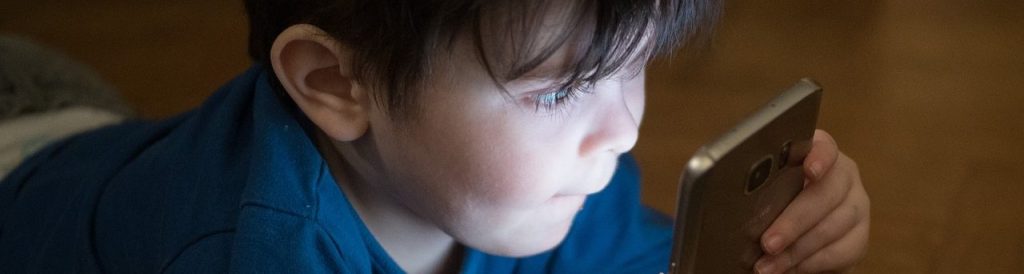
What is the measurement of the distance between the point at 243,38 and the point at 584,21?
2.68 ft

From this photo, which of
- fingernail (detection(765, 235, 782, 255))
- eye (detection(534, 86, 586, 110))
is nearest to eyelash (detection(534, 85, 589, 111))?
eye (detection(534, 86, 586, 110))

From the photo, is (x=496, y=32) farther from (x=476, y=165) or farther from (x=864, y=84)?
(x=864, y=84)

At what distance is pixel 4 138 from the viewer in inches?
31.2

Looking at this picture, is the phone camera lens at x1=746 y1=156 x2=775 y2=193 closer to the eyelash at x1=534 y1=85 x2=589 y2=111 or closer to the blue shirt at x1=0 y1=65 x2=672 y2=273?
the eyelash at x1=534 y1=85 x2=589 y2=111

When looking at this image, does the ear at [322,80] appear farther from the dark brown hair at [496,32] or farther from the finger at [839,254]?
the finger at [839,254]

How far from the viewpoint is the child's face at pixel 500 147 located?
48 centimetres

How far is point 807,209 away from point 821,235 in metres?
0.04

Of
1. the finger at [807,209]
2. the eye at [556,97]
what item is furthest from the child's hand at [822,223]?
the eye at [556,97]

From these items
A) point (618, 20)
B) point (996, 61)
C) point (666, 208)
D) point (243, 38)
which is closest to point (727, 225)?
point (618, 20)

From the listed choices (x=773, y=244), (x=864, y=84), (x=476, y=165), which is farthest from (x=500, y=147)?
(x=864, y=84)

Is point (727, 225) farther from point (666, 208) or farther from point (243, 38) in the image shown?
point (243, 38)

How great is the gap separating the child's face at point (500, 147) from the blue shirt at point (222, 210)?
0.04 meters

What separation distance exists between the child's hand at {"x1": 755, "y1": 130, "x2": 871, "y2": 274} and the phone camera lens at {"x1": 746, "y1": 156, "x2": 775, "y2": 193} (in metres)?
0.05

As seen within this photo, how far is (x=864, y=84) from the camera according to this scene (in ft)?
3.43
